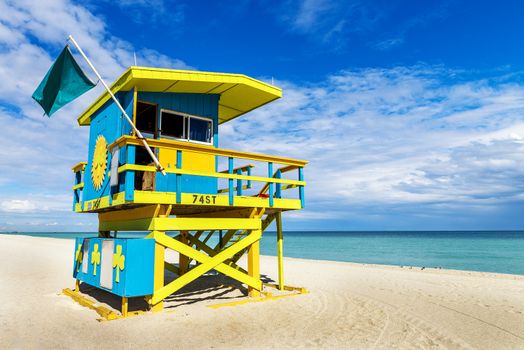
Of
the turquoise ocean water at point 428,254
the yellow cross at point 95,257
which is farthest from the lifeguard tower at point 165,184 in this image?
the turquoise ocean water at point 428,254

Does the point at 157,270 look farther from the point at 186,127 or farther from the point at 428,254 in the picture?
the point at 428,254

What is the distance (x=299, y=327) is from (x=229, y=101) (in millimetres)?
6889

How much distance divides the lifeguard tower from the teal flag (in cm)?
95

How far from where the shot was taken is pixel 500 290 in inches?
448

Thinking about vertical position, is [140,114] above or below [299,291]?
above

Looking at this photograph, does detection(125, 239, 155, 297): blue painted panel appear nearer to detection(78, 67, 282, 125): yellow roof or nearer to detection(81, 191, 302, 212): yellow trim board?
detection(81, 191, 302, 212): yellow trim board

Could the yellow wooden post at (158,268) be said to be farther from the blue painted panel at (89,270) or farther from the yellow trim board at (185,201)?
the blue painted panel at (89,270)

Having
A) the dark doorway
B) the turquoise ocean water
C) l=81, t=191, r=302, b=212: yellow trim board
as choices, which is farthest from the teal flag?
the turquoise ocean water

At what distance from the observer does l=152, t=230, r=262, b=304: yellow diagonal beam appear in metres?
7.69

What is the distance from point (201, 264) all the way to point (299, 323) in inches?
100.0

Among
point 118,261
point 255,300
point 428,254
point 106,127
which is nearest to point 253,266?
point 255,300

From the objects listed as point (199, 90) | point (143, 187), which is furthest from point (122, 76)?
point (143, 187)

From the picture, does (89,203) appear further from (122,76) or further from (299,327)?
(299,327)

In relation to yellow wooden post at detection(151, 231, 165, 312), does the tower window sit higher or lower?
higher
